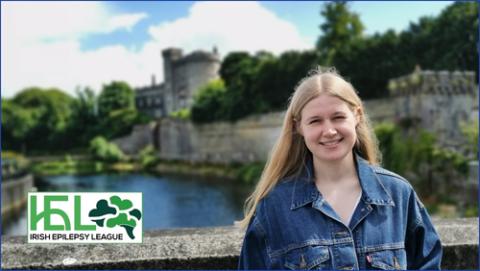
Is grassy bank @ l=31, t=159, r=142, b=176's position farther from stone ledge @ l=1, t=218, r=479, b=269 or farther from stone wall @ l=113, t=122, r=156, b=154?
stone ledge @ l=1, t=218, r=479, b=269

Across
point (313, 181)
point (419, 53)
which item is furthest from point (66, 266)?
point (419, 53)

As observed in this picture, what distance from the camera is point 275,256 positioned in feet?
4.44

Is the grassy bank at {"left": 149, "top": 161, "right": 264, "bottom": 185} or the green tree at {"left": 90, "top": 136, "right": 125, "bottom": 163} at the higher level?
the green tree at {"left": 90, "top": 136, "right": 125, "bottom": 163}

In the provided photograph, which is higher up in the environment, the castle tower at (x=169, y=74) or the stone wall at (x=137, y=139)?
the castle tower at (x=169, y=74)

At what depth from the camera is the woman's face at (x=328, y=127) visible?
1.39 m

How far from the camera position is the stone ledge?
1662 mm

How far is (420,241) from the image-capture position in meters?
1.40

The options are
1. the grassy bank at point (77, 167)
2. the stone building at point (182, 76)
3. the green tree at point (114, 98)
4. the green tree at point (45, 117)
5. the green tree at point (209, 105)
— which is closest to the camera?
the green tree at point (209, 105)

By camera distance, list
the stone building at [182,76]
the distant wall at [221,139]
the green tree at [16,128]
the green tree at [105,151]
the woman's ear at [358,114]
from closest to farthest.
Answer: the woman's ear at [358,114], the distant wall at [221,139], the green tree at [105,151], the green tree at [16,128], the stone building at [182,76]

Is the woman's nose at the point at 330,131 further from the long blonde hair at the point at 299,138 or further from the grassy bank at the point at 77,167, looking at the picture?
the grassy bank at the point at 77,167

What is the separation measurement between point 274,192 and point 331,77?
34cm

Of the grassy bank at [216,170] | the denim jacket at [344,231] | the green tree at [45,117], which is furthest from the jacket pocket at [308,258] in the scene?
the green tree at [45,117]

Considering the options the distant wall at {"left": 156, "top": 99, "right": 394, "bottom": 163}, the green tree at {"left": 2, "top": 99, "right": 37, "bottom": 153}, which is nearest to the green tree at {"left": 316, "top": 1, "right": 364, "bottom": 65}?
the distant wall at {"left": 156, "top": 99, "right": 394, "bottom": 163}

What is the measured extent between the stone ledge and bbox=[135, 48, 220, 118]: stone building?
40944 millimetres
